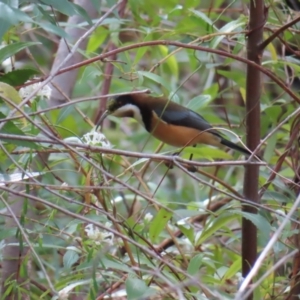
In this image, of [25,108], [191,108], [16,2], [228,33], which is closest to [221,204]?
[191,108]

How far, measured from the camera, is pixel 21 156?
69.8 inches

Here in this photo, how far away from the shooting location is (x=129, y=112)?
2648mm

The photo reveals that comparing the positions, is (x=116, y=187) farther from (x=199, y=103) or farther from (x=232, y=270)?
(x=199, y=103)

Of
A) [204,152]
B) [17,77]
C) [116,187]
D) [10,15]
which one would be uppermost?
[10,15]

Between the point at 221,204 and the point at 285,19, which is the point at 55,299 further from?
the point at 285,19

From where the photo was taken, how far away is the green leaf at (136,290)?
4.33ft

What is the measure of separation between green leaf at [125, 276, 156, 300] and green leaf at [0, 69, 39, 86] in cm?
52

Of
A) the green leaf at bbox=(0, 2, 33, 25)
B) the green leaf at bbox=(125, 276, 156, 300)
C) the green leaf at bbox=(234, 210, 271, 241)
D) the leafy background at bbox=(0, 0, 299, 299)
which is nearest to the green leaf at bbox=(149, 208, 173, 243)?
the leafy background at bbox=(0, 0, 299, 299)

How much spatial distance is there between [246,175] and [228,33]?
38cm

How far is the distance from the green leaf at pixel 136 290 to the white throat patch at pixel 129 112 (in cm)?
123

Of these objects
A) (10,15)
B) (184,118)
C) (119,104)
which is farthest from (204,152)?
(10,15)

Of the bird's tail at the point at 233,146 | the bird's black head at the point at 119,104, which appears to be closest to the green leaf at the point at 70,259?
the bird's tail at the point at 233,146

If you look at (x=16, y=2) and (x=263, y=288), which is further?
(x=263, y=288)

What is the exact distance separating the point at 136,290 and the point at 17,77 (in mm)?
567
